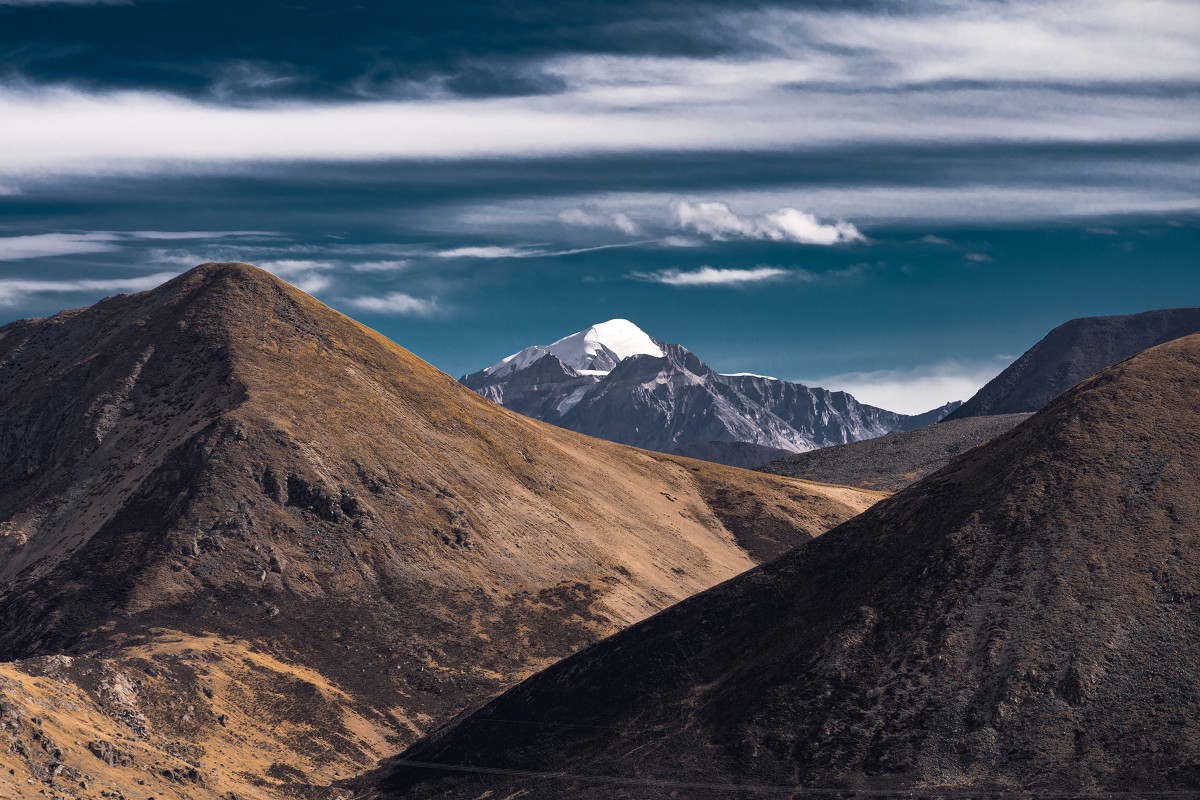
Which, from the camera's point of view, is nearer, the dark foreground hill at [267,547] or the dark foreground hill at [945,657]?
the dark foreground hill at [945,657]

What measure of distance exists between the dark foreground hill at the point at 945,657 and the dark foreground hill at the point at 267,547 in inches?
669

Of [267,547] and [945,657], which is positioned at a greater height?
[267,547]

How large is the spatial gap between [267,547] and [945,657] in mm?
78823

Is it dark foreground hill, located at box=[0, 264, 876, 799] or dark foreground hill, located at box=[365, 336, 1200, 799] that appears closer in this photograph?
dark foreground hill, located at box=[365, 336, 1200, 799]

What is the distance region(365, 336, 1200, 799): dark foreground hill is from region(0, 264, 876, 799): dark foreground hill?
669 inches

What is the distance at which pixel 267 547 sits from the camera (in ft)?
394

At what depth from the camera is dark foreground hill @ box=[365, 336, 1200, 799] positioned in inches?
2675

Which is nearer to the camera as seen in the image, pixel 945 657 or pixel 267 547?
pixel 945 657

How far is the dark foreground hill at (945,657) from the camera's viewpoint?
6794 cm

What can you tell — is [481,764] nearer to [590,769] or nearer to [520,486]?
[590,769]

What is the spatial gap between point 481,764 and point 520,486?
72783 millimetres

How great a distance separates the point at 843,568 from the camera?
90.7 m

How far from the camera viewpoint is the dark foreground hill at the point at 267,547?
85.1 metres

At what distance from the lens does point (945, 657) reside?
75000mm
